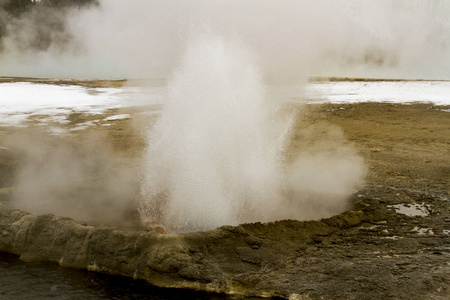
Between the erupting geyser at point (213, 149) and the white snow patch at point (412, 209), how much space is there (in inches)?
38.9

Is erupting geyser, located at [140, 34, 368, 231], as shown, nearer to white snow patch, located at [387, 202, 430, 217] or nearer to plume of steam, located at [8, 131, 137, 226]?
plume of steam, located at [8, 131, 137, 226]

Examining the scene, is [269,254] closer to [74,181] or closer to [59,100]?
[74,181]

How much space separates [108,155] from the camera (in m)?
6.52

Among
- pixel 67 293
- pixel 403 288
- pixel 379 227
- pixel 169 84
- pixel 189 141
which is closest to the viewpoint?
pixel 403 288

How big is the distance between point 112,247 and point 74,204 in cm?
135

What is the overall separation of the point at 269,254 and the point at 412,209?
5.96 ft

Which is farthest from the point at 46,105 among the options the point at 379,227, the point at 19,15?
the point at 379,227

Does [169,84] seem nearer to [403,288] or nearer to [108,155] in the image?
[108,155]

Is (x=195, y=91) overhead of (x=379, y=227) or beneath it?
overhead

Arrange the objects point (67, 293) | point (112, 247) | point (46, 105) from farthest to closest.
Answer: point (46, 105) → point (112, 247) → point (67, 293)

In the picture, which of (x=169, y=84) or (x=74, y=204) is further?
(x=169, y=84)

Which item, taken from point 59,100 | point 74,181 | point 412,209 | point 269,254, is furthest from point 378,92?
point 269,254

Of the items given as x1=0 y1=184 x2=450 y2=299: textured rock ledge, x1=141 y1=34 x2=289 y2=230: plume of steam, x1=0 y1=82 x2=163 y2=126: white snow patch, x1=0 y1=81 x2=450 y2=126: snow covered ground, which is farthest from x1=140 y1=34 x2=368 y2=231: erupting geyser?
x1=0 y1=82 x2=163 y2=126: white snow patch

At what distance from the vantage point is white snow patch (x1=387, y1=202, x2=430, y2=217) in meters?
4.05
